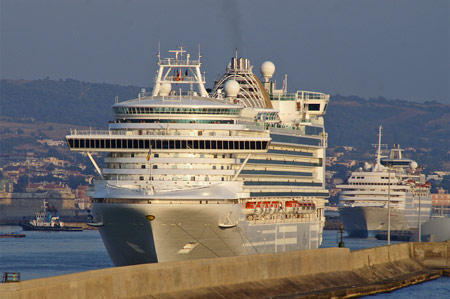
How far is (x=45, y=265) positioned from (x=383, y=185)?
7134 centimetres

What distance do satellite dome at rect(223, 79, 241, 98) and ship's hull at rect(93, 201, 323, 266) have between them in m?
7.81

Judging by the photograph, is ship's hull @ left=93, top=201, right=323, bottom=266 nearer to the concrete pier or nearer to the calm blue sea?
the concrete pier

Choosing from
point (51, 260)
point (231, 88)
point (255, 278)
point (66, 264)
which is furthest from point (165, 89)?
point (51, 260)

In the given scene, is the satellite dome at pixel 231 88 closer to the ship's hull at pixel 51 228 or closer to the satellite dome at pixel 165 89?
the satellite dome at pixel 165 89

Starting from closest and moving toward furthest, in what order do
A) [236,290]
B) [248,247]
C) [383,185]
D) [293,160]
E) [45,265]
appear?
[236,290], [248,247], [293,160], [45,265], [383,185]

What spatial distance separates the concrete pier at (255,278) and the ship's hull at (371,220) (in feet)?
210

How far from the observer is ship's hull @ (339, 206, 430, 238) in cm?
13325

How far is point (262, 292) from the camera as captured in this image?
45281mm

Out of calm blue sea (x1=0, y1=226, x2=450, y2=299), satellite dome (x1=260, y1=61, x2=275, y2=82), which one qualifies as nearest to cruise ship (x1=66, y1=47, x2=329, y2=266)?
calm blue sea (x1=0, y1=226, x2=450, y2=299)

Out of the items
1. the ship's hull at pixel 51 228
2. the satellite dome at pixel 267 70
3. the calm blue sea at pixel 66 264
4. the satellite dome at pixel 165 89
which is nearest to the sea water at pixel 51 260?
the calm blue sea at pixel 66 264

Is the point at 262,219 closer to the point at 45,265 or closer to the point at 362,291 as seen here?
the point at 362,291

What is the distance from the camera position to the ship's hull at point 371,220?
133 m

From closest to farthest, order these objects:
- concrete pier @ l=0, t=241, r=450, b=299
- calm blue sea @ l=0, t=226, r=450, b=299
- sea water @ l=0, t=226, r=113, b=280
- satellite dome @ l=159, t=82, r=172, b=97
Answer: concrete pier @ l=0, t=241, r=450, b=299 → calm blue sea @ l=0, t=226, r=450, b=299 → satellite dome @ l=159, t=82, r=172, b=97 → sea water @ l=0, t=226, r=113, b=280

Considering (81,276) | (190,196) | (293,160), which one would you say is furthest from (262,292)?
(293,160)
